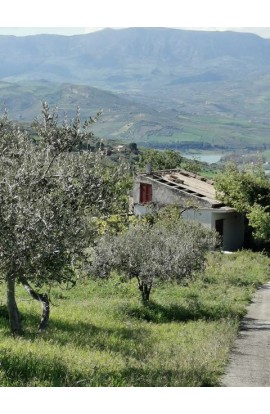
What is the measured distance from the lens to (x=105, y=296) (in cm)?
2931

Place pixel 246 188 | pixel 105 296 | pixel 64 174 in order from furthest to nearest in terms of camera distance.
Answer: pixel 246 188 < pixel 105 296 < pixel 64 174

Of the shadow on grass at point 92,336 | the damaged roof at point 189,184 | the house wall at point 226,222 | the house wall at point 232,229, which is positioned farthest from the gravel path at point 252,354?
the damaged roof at point 189,184

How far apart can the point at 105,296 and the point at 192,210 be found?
1053 inches

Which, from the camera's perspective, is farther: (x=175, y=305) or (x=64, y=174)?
(x=175, y=305)

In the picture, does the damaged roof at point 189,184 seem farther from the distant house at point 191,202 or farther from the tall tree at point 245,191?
the tall tree at point 245,191

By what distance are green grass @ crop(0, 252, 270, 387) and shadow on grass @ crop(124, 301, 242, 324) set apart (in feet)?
0.13

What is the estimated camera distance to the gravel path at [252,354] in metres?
15.1

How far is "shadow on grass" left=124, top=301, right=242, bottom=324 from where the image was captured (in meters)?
24.1

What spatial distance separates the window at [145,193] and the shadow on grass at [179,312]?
103 feet

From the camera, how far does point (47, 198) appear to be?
1239 cm

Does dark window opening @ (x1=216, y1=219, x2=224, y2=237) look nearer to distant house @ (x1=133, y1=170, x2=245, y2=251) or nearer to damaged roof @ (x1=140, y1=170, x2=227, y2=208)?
distant house @ (x1=133, y1=170, x2=245, y2=251)

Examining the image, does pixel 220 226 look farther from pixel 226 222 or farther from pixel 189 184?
pixel 189 184

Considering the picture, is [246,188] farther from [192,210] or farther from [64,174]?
[64,174]

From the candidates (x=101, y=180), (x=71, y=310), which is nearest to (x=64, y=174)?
(x=101, y=180)
